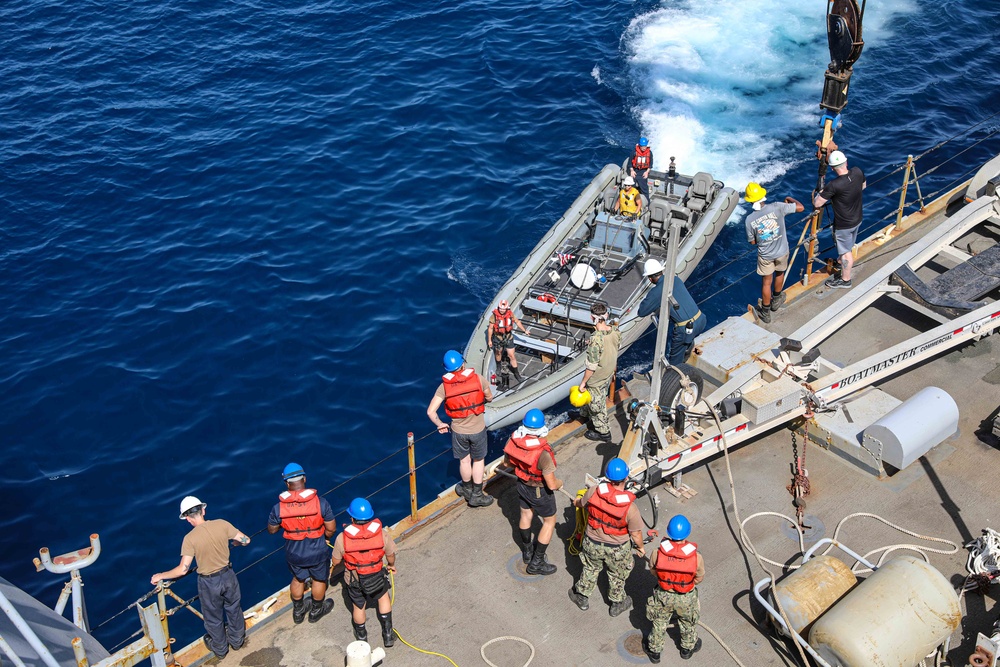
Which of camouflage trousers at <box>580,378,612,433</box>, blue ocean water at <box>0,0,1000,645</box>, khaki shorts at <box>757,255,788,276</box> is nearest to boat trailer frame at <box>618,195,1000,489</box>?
camouflage trousers at <box>580,378,612,433</box>

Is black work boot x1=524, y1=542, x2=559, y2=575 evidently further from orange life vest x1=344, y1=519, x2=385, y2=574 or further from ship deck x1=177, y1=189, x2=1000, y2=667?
orange life vest x1=344, y1=519, x2=385, y2=574

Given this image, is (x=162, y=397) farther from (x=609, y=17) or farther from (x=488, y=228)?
(x=609, y=17)

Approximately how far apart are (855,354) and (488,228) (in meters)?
10.6

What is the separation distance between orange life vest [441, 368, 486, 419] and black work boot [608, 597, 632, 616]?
2.97 m

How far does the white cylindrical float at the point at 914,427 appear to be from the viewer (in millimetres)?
11375

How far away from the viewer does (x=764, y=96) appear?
2605 cm

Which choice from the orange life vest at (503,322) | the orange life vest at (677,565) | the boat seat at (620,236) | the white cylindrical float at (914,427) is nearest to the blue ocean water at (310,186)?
the boat seat at (620,236)

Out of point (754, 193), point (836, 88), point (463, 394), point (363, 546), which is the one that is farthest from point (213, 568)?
point (836, 88)

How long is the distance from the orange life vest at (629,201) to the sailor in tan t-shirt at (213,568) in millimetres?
11618

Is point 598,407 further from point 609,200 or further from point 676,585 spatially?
point 609,200

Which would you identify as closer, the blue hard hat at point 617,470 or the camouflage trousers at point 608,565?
the blue hard hat at point 617,470

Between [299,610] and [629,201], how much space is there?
37.6 ft

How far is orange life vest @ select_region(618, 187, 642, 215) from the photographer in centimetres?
1892

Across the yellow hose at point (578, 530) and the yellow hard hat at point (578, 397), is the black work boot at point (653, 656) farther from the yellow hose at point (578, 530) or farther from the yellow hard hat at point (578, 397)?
the yellow hard hat at point (578, 397)
